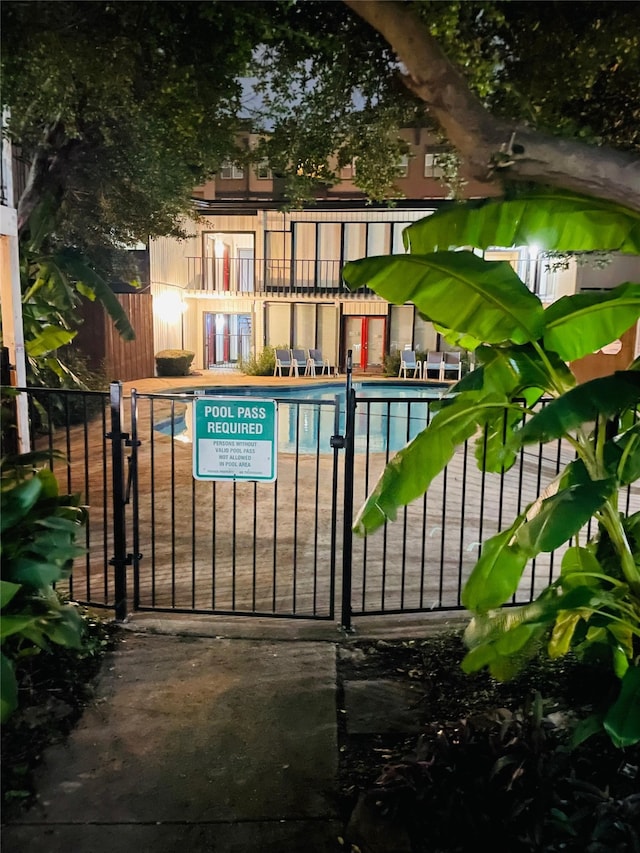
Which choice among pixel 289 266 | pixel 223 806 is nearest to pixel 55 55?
pixel 223 806

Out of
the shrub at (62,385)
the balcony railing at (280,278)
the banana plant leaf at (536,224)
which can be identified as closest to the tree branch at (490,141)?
the banana plant leaf at (536,224)

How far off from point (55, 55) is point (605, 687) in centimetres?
421

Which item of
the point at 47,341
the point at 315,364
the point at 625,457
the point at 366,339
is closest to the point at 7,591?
the point at 625,457

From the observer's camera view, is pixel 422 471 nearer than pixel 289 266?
Yes

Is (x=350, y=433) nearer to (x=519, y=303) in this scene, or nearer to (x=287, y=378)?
(x=519, y=303)

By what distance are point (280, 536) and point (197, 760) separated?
3582mm

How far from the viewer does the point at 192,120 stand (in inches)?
141

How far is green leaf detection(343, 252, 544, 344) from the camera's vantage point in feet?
9.53

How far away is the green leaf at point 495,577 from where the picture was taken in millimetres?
3105

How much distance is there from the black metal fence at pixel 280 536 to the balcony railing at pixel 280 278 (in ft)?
49.7

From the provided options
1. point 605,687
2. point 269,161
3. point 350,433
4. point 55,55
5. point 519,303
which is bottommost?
point 605,687

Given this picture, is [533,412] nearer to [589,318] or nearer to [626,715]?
[589,318]

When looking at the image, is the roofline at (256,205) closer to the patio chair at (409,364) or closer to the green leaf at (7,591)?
the patio chair at (409,364)

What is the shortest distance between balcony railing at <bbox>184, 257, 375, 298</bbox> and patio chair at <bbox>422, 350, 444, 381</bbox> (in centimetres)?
368
